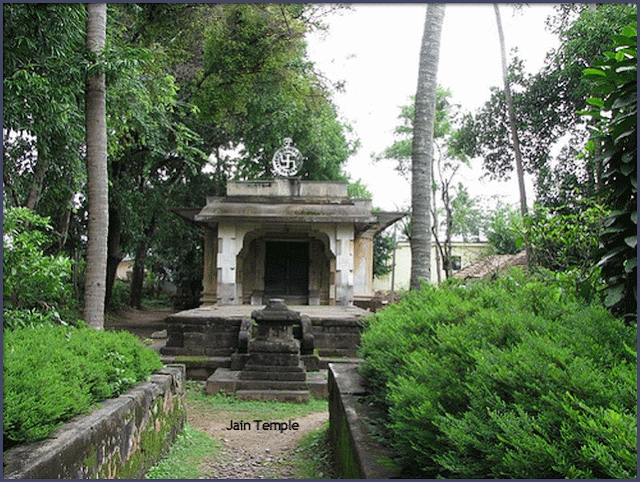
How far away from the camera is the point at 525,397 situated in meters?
2.23

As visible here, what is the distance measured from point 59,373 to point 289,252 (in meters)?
15.1

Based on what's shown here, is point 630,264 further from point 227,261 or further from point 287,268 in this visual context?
point 287,268

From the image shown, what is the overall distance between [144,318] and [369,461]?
20.9 metres

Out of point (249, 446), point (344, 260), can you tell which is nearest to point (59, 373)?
point (249, 446)

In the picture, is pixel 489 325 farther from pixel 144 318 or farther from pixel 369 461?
pixel 144 318

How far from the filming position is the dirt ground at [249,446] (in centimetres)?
510

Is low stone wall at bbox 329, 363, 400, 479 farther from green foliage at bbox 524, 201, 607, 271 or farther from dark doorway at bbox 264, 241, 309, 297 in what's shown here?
dark doorway at bbox 264, 241, 309, 297

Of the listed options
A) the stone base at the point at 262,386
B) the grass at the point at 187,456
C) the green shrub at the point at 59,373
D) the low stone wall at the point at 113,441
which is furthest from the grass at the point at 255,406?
the green shrub at the point at 59,373

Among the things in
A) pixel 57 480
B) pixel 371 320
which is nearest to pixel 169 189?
pixel 371 320

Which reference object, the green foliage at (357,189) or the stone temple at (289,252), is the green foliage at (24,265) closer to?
the stone temple at (289,252)

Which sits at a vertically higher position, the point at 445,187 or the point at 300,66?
the point at 300,66

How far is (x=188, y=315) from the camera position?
1124 centimetres

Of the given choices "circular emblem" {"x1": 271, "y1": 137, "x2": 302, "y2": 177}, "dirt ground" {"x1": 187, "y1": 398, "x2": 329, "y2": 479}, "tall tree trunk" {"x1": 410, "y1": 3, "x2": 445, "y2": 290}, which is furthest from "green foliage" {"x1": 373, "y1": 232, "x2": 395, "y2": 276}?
"dirt ground" {"x1": 187, "y1": 398, "x2": 329, "y2": 479}

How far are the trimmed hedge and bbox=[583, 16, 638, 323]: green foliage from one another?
21 centimetres
